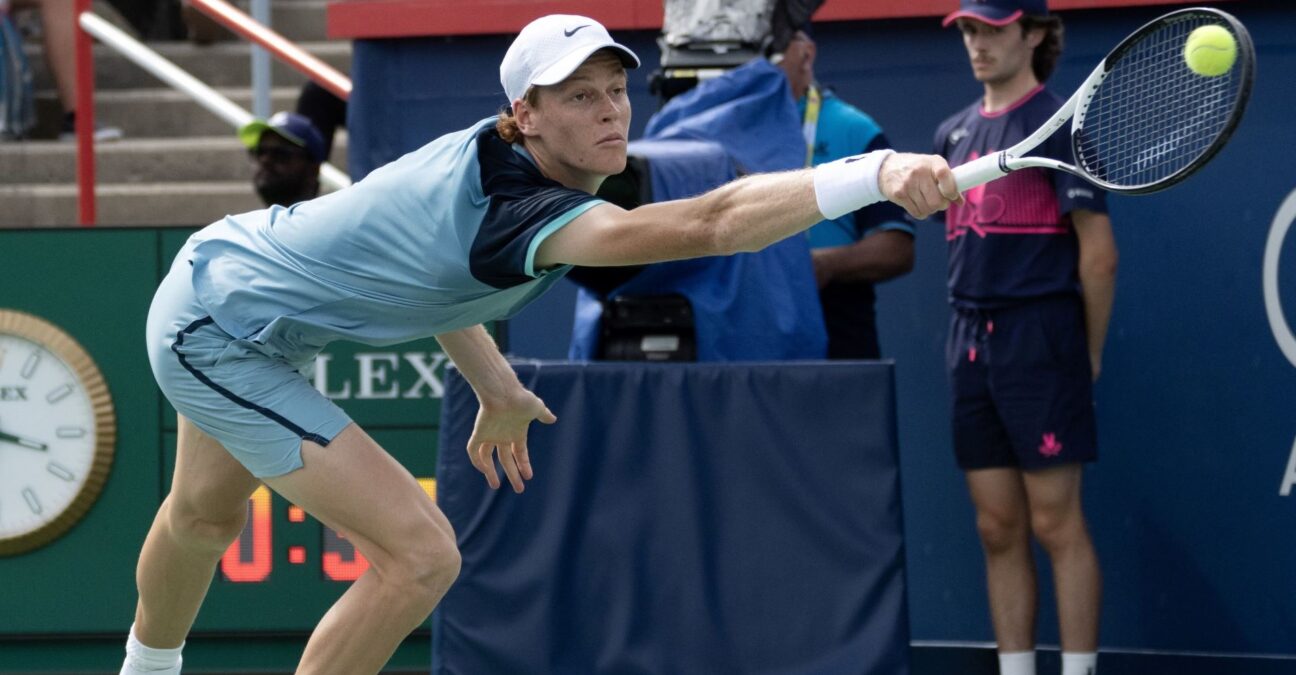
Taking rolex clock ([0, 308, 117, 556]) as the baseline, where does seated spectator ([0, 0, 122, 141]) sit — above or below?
above

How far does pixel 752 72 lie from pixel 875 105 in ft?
3.71

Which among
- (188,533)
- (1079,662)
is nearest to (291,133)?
(188,533)

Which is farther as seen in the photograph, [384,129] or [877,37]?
[384,129]

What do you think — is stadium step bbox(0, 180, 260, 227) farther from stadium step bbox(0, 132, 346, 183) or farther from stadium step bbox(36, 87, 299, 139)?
stadium step bbox(36, 87, 299, 139)

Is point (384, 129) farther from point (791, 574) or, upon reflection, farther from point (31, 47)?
point (31, 47)

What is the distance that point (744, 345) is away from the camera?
5.54 meters

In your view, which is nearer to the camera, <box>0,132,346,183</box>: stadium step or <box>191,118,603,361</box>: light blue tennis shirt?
<box>191,118,603,361</box>: light blue tennis shirt

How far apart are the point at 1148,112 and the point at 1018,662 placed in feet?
5.74

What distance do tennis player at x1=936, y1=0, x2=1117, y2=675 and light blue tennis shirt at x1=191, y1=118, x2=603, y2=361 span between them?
1.79 metres

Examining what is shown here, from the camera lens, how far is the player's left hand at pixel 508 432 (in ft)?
15.6

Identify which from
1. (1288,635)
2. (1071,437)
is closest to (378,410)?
(1071,437)

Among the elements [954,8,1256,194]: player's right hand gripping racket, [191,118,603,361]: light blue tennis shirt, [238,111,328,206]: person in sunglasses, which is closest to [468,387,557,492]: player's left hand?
[191,118,603,361]: light blue tennis shirt

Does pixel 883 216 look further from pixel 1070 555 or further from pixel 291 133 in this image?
pixel 291 133

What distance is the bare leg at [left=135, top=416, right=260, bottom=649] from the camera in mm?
4605
